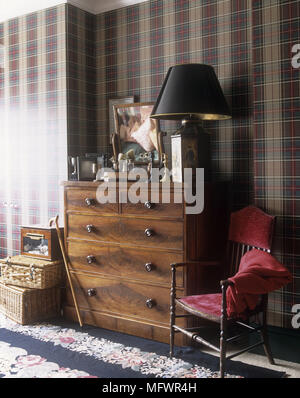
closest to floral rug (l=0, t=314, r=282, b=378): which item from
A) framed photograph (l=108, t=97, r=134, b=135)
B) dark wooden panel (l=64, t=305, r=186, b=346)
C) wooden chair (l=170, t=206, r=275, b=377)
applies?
dark wooden panel (l=64, t=305, r=186, b=346)

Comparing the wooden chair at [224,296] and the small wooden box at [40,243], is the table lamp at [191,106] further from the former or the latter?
the small wooden box at [40,243]

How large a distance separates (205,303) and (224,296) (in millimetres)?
330

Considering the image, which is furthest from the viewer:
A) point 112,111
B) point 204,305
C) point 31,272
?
point 112,111

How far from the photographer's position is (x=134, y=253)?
3.85 meters

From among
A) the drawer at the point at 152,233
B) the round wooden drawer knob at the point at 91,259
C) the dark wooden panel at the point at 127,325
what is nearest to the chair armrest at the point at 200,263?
the drawer at the point at 152,233

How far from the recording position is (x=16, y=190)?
527 centimetres

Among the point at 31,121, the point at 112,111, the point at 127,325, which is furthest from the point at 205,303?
the point at 31,121

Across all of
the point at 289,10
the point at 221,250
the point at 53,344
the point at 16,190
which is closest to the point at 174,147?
the point at 221,250

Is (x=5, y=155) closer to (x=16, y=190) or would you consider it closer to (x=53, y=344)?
(x=16, y=190)

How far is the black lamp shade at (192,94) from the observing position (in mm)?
3611

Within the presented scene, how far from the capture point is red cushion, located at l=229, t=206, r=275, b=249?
3.37m

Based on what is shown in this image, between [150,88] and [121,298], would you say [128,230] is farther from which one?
[150,88]

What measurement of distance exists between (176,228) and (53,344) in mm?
1325
